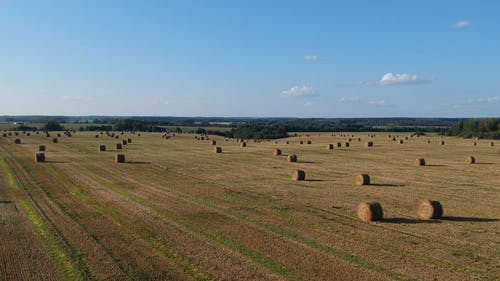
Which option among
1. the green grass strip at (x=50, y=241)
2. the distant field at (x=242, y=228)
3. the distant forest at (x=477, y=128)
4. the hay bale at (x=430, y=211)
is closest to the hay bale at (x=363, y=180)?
the distant field at (x=242, y=228)

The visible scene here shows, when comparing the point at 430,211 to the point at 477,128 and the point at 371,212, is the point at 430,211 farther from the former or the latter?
the point at 477,128

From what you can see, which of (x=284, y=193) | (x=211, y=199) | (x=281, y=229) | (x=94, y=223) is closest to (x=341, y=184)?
(x=284, y=193)

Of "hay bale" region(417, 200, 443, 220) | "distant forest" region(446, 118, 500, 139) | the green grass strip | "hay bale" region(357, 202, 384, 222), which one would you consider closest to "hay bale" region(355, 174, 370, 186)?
"hay bale" region(417, 200, 443, 220)

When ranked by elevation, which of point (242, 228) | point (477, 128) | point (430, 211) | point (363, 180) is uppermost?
point (477, 128)

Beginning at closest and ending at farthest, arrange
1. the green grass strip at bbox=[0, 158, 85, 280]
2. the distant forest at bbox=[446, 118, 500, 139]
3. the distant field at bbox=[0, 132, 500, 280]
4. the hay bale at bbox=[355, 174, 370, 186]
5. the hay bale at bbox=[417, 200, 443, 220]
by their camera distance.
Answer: the green grass strip at bbox=[0, 158, 85, 280] < the distant field at bbox=[0, 132, 500, 280] < the hay bale at bbox=[417, 200, 443, 220] < the hay bale at bbox=[355, 174, 370, 186] < the distant forest at bbox=[446, 118, 500, 139]

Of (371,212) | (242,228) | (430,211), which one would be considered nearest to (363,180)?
(430,211)

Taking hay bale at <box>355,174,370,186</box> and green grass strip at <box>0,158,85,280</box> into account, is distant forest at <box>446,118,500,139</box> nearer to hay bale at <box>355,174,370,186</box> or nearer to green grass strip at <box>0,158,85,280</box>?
hay bale at <box>355,174,370,186</box>

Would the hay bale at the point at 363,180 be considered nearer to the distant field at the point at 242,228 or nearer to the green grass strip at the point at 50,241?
the distant field at the point at 242,228

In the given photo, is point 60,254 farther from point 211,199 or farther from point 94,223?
point 211,199
